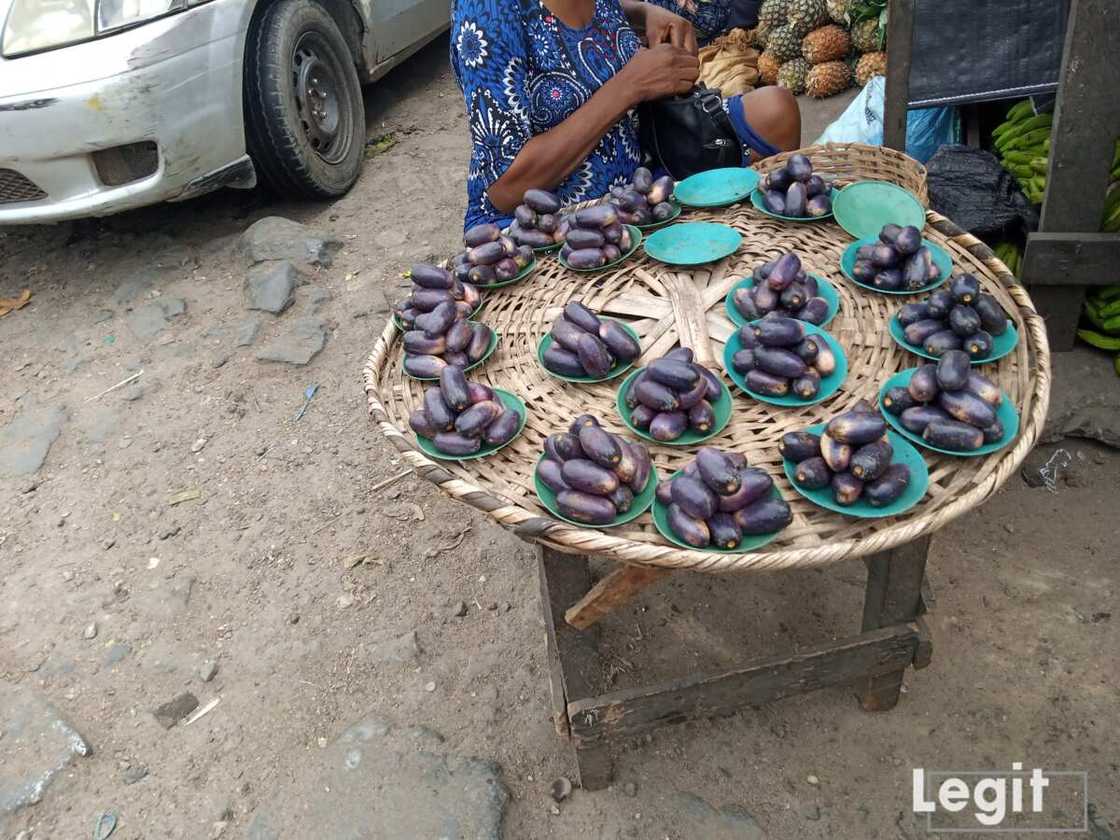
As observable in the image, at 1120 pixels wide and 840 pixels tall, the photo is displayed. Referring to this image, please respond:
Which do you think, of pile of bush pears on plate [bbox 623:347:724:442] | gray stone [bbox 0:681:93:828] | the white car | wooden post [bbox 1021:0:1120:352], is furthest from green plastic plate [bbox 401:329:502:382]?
the white car

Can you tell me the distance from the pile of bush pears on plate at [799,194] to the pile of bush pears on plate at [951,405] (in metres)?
0.82

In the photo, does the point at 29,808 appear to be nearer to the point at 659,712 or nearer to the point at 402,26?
the point at 659,712

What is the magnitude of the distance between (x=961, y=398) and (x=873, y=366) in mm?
311

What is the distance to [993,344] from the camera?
1.83 meters

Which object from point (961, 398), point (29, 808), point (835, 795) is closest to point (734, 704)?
point (835, 795)

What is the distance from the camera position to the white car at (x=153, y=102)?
4.04 m

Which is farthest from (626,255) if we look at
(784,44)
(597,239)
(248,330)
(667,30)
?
(784,44)

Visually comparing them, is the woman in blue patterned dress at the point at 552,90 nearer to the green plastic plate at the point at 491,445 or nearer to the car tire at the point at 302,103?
the green plastic plate at the point at 491,445

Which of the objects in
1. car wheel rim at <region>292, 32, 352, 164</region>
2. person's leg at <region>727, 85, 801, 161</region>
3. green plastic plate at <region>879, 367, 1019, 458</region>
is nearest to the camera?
green plastic plate at <region>879, 367, 1019, 458</region>

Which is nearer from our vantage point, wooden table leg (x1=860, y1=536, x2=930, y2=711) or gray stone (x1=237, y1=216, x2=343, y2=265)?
wooden table leg (x1=860, y1=536, x2=930, y2=711)

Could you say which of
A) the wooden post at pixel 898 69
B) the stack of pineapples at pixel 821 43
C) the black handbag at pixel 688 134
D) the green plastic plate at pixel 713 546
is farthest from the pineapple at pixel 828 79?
the green plastic plate at pixel 713 546

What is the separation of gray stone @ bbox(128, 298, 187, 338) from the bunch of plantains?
4318 mm

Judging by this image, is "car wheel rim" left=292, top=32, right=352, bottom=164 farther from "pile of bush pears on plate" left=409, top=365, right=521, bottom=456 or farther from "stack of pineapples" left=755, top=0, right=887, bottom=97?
"pile of bush pears on plate" left=409, top=365, right=521, bottom=456

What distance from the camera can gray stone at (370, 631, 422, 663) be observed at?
266 cm
